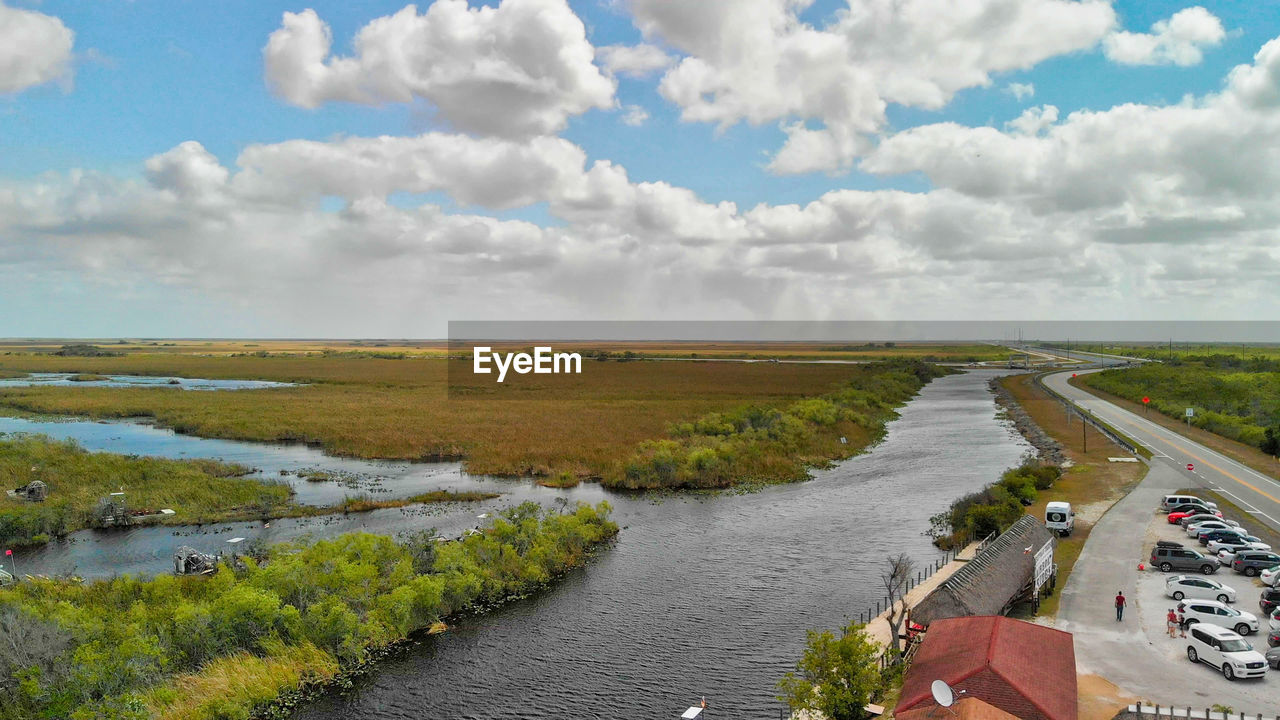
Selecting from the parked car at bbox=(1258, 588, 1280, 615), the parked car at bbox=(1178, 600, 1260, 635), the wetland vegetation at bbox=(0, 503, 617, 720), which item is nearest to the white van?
the parked car at bbox=(1258, 588, 1280, 615)

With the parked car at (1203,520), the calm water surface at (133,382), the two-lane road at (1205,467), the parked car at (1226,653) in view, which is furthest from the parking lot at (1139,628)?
the calm water surface at (133,382)

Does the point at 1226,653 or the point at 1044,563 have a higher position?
the point at 1044,563

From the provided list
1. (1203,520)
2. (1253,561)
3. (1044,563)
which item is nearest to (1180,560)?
(1253,561)

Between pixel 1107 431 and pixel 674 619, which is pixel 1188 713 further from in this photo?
pixel 1107 431

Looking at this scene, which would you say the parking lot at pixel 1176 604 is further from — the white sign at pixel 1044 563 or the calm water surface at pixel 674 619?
the calm water surface at pixel 674 619

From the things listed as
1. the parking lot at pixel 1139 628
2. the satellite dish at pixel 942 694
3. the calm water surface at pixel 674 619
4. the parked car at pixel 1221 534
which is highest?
the satellite dish at pixel 942 694
